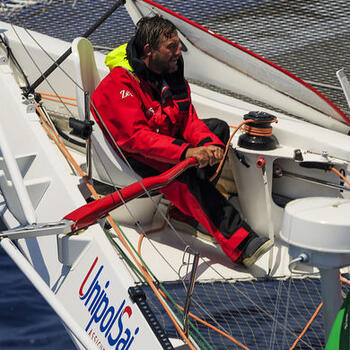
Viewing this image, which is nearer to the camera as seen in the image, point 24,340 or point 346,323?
point 346,323

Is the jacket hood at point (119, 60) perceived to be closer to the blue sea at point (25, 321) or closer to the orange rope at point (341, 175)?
the orange rope at point (341, 175)

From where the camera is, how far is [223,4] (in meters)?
5.35

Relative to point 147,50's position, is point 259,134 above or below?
below

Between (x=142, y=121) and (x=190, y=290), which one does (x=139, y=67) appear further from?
(x=190, y=290)

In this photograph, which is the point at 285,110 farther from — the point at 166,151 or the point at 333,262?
the point at 333,262

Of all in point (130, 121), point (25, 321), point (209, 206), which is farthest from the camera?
point (25, 321)

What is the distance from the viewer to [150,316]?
199 cm

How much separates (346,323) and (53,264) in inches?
48.6

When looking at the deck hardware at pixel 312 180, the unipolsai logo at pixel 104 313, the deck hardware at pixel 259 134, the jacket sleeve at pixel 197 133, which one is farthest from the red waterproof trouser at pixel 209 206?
the unipolsai logo at pixel 104 313

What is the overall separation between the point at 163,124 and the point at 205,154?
12.8 inches

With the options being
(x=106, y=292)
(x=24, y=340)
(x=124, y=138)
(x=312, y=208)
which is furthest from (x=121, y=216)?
(x=312, y=208)

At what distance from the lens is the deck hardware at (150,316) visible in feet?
6.30

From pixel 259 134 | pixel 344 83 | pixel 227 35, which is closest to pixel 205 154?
pixel 259 134

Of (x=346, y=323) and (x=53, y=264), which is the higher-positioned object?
(x=346, y=323)
